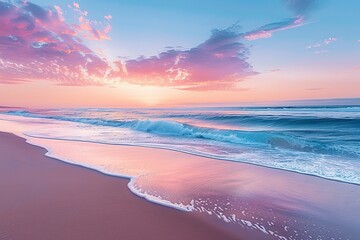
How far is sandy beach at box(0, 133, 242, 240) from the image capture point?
2686 mm

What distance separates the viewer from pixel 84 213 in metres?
3.11

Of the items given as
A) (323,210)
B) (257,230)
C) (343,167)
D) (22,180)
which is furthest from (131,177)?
(343,167)

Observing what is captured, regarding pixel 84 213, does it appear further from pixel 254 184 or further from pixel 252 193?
pixel 254 184

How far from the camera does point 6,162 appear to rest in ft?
Result: 18.7

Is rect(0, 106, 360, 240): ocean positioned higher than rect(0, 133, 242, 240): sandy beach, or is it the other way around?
rect(0, 133, 242, 240): sandy beach

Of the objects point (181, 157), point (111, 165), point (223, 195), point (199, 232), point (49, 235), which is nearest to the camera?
point (49, 235)

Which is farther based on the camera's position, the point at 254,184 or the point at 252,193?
the point at 254,184

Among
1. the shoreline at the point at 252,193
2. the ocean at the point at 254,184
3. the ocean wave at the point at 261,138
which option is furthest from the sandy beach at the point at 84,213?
the ocean wave at the point at 261,138

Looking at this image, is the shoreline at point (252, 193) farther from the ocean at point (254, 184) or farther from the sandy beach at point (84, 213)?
the sandy beach at point (84, 213)

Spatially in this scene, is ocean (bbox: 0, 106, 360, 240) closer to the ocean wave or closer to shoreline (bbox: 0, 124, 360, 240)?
shoreline (bbox: 0, 124, 360, 240)

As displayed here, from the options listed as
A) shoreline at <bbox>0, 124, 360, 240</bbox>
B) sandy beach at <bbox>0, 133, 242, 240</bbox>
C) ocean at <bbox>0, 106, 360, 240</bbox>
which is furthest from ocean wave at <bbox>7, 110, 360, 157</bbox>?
sandy beach at <bbox>0, 133, 242, 240</bbox>

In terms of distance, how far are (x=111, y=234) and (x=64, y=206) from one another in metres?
1.05

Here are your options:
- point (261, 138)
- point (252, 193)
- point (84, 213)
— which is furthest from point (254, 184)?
point (261, 138)

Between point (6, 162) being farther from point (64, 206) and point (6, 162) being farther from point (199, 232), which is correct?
point (199, 232)
